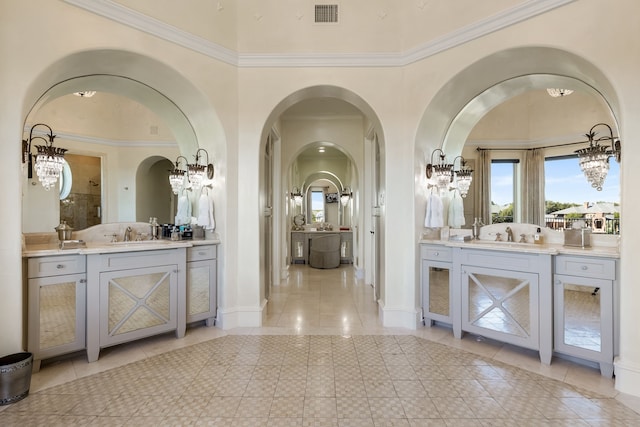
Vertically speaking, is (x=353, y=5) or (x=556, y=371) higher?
(x=353, y=5)

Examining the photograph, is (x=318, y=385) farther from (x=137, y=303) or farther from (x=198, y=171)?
(x=198, y=171)

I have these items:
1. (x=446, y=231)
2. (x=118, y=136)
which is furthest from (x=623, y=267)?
(x=118, y=136)

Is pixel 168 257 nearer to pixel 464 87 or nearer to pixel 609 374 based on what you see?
pixel 464 87

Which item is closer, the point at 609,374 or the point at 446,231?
the point at 609,374

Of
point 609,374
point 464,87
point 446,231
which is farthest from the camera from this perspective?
point 446,231

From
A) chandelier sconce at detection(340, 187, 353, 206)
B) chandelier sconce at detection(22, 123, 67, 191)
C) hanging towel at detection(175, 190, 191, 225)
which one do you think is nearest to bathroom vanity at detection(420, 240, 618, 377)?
hanging towel at detection(175, 190, 191, 225)

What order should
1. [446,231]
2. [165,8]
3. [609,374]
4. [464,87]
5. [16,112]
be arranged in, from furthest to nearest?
[446,231], [464,87], [165,8], [609,374], [16,112]

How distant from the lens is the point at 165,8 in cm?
318

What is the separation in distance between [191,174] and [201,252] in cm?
96

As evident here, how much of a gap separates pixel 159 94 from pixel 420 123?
3126 millimetres

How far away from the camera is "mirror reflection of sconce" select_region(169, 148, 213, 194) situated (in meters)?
3.68

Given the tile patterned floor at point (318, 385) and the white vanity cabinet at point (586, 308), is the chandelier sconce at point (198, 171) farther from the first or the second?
the white vanity cabinet at point (586, 308)

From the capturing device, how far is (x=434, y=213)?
369 cm

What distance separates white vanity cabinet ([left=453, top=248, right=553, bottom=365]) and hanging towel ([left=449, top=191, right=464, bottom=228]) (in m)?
0.76
